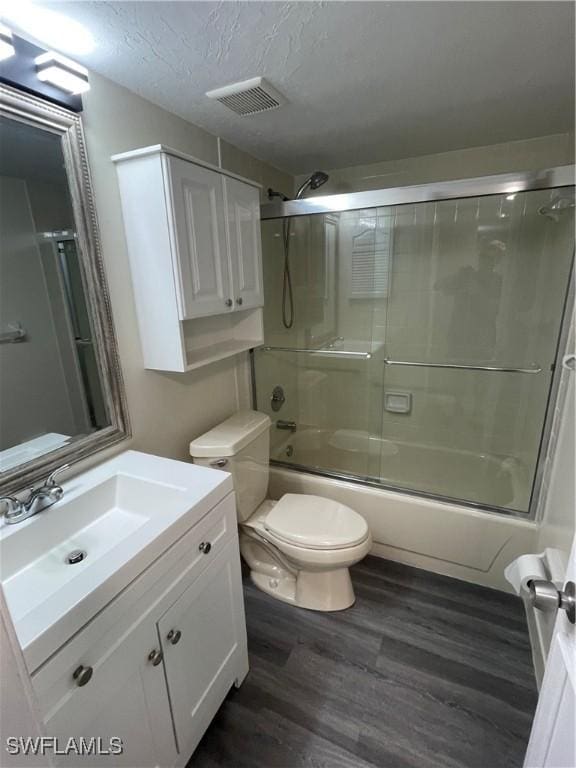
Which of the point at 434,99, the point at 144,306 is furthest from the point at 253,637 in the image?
the point at 434,99

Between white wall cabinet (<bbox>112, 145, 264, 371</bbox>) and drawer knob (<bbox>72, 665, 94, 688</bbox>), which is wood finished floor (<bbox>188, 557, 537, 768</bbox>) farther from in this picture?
white wall cabinet (<bbox>112, 145, 264, 371</bbox>)

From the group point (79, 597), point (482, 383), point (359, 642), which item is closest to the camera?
point (79, 597)

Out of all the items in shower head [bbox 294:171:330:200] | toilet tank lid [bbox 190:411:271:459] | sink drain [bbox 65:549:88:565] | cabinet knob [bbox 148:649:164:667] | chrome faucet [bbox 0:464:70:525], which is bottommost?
cabinet knob [bbox 148:649:164:667]

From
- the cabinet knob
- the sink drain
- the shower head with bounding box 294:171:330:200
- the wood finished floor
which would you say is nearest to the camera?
the cabinet knob

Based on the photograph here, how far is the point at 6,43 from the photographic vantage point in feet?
3.14

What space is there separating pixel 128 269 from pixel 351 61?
3.39 ft

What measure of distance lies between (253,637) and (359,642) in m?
0.46

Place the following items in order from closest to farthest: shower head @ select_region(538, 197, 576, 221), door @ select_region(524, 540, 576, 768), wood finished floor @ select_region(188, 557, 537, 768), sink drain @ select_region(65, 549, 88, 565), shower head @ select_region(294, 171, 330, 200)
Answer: door @ select_region(524, 540, 576, 768)
sink drain @ select_region(65, 549, 88, 565)
wood finished floor @ select_region(188, 557, 537, 768)
shower head @ select_region(538, 197, 576, 221)
shower head @ select_region(294, 171, 330, 200)

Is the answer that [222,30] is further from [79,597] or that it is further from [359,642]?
[359,642]

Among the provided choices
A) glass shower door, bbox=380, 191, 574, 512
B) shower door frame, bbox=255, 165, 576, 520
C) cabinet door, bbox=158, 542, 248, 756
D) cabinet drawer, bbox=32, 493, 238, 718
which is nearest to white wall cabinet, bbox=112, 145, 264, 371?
shower door frame, bbox=255, 165, 576, 520

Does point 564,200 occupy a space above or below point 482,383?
above

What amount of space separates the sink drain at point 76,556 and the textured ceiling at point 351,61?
56.8 inches

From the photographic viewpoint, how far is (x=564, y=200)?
164cm

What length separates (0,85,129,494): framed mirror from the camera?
104cm
